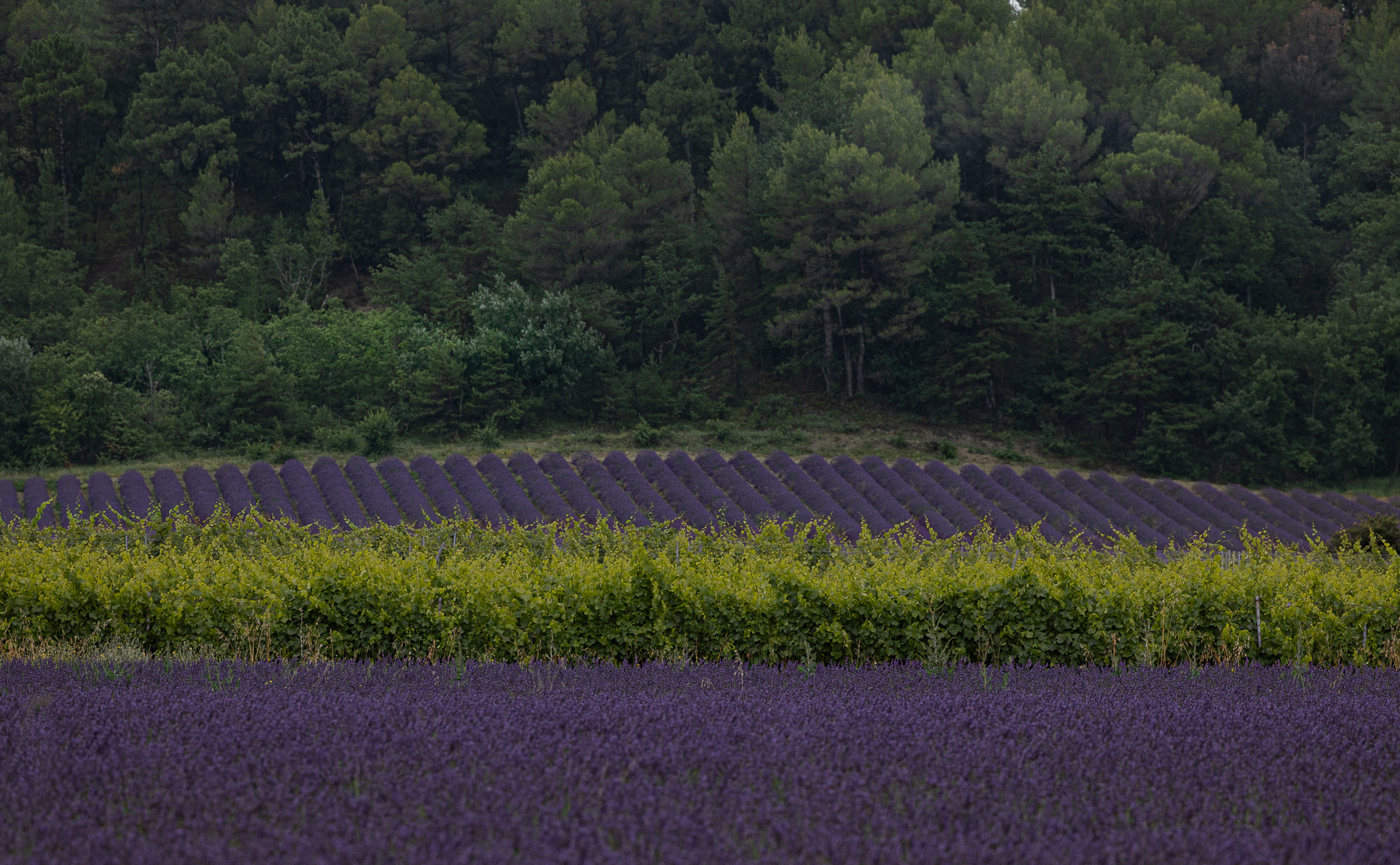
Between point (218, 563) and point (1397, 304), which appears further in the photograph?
point (1397, 304)

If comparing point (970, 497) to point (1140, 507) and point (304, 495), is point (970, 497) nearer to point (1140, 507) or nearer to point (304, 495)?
point (1140, 507)

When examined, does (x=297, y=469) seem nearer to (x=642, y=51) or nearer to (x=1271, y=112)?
(x=642, y=51)

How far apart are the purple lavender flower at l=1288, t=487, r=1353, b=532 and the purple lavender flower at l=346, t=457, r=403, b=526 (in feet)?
71.0

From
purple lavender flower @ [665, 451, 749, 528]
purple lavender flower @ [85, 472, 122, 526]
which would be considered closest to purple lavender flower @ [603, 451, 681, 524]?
purple lavender flower @ [665, 451, 749, 528]

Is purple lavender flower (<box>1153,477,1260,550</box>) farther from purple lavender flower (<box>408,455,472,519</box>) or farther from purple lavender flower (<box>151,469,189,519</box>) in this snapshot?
purple lavender flower (<box>151,469,189,519</box>)


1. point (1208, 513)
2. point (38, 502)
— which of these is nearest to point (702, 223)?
point (1208, 513)

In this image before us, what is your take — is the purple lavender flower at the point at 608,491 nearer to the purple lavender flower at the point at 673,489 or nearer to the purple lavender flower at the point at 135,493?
the purple lavender flower at the point at 673,489

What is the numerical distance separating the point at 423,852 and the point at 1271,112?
176 feet

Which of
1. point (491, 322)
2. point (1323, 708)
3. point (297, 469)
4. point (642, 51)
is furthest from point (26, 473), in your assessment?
point (642, 51)

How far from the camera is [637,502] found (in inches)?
961

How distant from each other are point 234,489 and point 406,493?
382 cm

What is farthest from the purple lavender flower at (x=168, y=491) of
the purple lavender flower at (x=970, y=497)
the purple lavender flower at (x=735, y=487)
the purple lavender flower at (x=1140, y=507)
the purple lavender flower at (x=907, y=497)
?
the purple lavender flower at (x=1140, y=507)

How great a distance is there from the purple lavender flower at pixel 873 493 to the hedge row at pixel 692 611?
1292cm

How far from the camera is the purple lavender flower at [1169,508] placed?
24.6m
